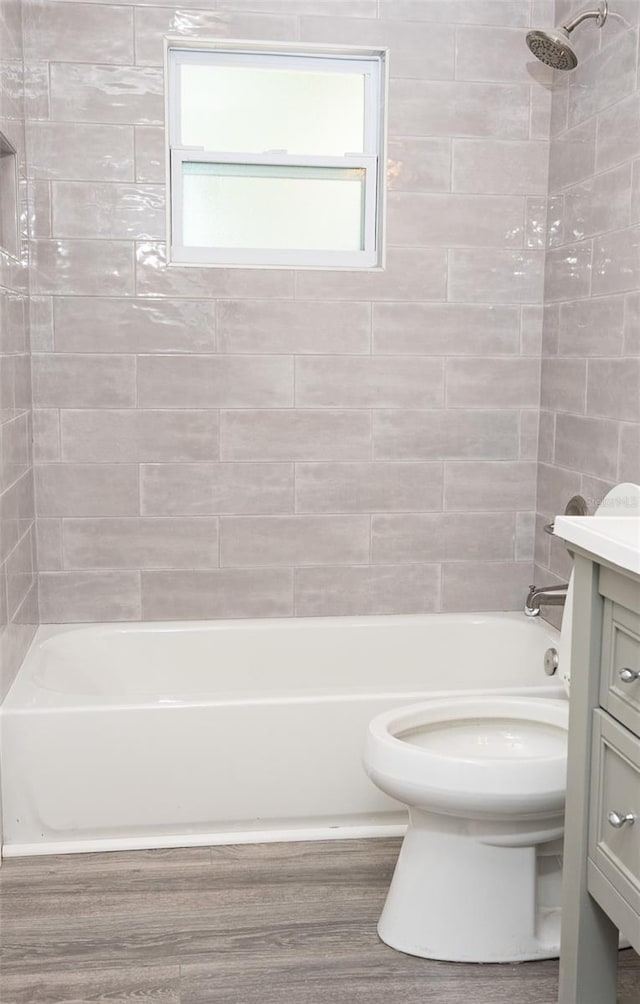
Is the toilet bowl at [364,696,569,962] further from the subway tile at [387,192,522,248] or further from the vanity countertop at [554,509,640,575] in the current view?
the subway tile at [387,192,522,248]

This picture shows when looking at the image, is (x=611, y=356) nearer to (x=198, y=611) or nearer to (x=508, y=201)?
(x=508, y=201)

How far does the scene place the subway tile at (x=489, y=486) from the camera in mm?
3688

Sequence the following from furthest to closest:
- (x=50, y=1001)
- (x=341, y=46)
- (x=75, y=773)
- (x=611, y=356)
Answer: (x=341, y=46) → (x=611, y=356) → (x=75, y=773) → (x=50, y=1001)

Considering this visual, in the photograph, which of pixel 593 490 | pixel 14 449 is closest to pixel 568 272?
pixel 593 490

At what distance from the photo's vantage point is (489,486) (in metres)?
3.71

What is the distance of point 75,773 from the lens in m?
2.89

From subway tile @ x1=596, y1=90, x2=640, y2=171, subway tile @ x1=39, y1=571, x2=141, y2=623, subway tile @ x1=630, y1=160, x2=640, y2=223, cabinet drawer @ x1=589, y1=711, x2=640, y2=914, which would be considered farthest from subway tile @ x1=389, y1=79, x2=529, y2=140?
cabinet drawer @ x1=589, y1=711, x2=640, y2=914

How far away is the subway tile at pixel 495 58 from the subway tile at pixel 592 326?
78cm

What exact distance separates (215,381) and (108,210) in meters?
0.63

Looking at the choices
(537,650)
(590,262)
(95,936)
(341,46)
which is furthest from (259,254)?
(95,936)

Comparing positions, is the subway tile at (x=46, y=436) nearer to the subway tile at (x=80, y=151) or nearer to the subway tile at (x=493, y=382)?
the subway tile at (x=80, y=151)

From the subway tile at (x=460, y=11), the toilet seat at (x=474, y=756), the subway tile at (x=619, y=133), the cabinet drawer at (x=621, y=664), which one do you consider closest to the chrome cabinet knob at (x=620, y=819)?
the cabinet drawer at (x=621, y=664)

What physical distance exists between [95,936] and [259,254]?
2.13m

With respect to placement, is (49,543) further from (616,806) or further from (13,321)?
(616,806)
